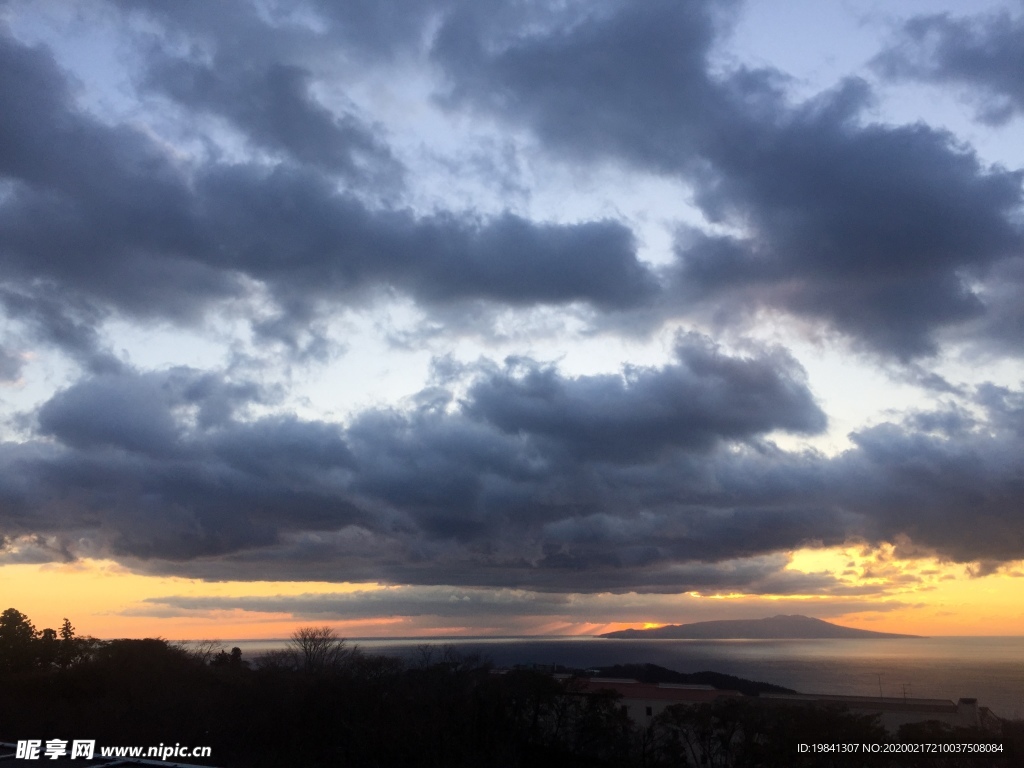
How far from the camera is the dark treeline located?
44.3m

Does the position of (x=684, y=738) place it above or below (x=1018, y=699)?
above

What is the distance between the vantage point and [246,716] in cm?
5231

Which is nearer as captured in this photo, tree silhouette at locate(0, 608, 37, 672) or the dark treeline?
the dark treeline

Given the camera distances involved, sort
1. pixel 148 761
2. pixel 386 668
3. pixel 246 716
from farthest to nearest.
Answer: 1. pixel 386 668
2. pixel 246 716
3. pixel 148 761

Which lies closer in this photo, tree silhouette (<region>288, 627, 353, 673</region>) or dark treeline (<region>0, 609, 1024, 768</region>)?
dark treeline (<region>0, 609, 1024, 768</region>)

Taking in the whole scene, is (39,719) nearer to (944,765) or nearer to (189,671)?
(189,671)

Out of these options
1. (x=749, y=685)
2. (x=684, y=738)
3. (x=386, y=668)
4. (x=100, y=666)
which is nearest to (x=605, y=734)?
(x=684, y=738)

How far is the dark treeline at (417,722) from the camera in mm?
44344

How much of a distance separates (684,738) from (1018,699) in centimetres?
13307

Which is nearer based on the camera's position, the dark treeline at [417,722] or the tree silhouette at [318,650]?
the dark treeline at [417,722]

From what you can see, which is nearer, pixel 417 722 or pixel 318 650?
pixel 417 722

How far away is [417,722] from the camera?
153 feet

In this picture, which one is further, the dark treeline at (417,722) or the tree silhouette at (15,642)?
the tree silhouette at (15,642)

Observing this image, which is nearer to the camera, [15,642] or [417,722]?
[417,722]
